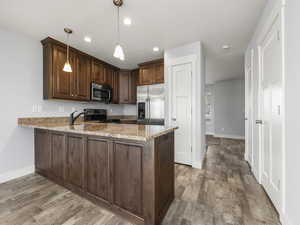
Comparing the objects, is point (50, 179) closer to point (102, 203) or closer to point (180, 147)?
point (102, 203)

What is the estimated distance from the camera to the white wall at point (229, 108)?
6023 millimetres

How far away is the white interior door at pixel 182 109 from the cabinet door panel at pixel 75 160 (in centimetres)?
203

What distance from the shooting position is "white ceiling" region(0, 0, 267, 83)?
184 centimetres

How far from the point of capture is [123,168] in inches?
57.2

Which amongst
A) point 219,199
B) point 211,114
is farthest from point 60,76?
point 211,114

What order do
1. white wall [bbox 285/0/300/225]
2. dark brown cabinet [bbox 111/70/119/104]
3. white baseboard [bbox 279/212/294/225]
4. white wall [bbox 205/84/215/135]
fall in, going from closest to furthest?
white wall [bbox 285/0/300/225] < white baseboard [bbox 279/212/294/225] < dark brown cabinet [bbox 111/70/119/104] < white wall [bbox 205/84/215/135]

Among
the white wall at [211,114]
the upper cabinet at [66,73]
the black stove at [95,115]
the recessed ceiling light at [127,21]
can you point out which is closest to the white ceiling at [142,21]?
the recessed ceiling light at [127,21]

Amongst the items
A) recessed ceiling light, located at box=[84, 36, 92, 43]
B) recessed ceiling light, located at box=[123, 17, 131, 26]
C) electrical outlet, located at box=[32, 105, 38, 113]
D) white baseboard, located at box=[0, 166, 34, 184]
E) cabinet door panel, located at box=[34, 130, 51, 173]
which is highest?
recessed ceiling light, located at box=[84, 36, 92, 43]

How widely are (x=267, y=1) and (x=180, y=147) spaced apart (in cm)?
275

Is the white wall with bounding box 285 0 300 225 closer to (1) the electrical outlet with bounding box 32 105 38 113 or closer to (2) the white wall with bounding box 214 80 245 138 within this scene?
(1) the electrical outlet with bounding box 32 105 38 113

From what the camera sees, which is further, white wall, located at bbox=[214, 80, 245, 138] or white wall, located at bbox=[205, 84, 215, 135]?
white wall, located at bbox=[205, 84, 215, 135]

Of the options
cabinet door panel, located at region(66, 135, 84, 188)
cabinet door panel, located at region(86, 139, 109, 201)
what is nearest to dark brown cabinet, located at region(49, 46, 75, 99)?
cabinet door panel, located at region(66, 135, 84, 188)

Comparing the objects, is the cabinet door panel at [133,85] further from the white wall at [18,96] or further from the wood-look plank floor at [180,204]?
the wood-look plank floor at [180,204]

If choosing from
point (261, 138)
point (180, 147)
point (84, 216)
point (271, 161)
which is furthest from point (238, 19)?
point (84, 216)
